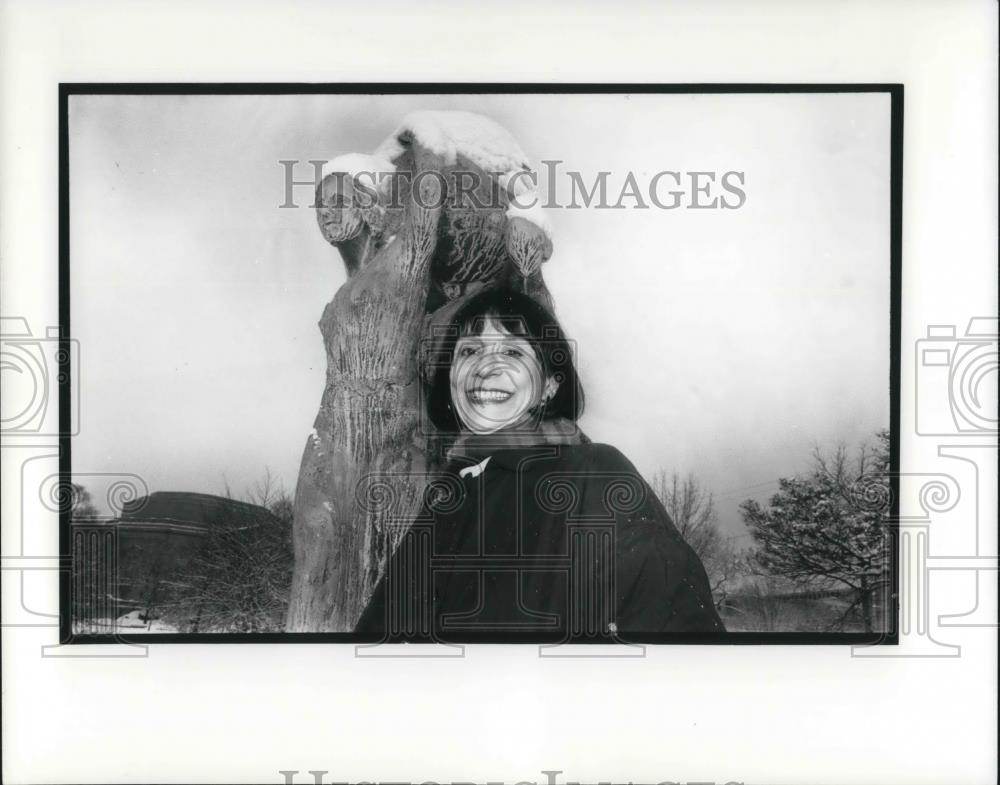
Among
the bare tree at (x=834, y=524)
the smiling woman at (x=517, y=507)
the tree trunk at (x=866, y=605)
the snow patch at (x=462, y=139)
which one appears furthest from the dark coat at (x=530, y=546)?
the snow patch at (x=462, y=139)

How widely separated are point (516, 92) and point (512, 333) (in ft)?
1.52

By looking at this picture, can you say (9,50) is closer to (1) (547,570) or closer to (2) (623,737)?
(1) (547,570)

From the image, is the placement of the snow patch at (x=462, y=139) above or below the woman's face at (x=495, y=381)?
above

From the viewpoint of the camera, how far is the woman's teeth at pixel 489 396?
1.49 m

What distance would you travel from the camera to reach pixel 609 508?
1.49m

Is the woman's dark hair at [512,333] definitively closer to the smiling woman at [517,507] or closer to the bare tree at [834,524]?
the smiling woman at [517,507]

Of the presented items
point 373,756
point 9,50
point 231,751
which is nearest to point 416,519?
point 373,756

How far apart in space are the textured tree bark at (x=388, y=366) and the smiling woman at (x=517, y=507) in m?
0.04

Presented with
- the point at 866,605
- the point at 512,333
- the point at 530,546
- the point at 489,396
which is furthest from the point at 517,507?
the point at 866,605

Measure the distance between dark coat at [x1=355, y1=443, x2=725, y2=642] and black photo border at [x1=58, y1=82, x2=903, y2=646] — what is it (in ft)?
0.19

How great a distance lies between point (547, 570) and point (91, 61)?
132 cm

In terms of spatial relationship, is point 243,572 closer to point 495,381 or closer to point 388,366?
point 388,366

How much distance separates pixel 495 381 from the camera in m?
1.48

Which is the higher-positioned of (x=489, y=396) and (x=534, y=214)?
(x=534, y=214)
